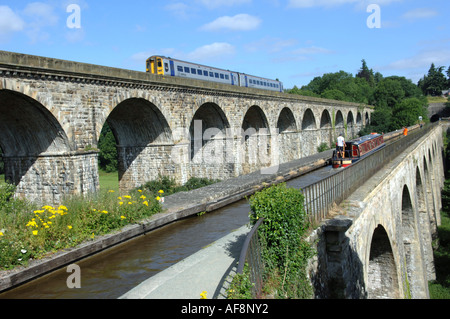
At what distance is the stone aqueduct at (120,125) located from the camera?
11531 mm

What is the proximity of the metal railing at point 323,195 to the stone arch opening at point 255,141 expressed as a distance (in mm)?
14860

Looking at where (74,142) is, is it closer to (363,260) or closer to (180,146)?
(180,146)

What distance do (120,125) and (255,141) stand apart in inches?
497

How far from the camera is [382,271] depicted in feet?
35.0

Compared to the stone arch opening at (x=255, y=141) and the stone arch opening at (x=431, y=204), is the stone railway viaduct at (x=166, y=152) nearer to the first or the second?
the stone arch opening at (x=431, y=204)

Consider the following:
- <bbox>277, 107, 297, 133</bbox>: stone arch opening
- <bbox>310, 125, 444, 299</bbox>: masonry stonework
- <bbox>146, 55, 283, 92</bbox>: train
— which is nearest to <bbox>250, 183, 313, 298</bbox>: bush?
<bbox>310, 125, 444, 299</bbox>: masonry stonework

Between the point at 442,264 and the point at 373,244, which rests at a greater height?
the point at 373,244

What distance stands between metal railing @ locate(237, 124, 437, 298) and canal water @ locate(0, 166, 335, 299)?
2527 mm

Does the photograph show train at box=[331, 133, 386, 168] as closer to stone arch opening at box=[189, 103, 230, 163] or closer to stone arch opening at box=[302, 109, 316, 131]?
stone arch opening at box=[189, 103, 230, 163]

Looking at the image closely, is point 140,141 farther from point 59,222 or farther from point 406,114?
point 406,114

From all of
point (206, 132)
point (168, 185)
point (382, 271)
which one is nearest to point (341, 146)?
point (206, 132)

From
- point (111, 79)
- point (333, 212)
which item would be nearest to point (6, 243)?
point (333, 212)

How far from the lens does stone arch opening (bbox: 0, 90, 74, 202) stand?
38.1 feet

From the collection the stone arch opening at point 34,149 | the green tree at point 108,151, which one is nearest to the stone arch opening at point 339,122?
the green tree at point 108,151
